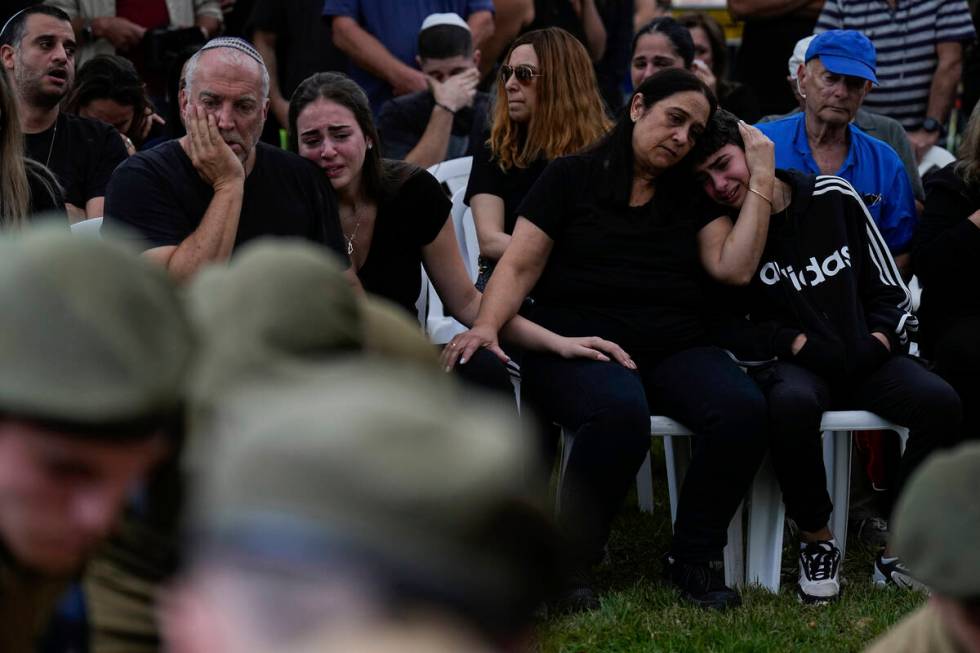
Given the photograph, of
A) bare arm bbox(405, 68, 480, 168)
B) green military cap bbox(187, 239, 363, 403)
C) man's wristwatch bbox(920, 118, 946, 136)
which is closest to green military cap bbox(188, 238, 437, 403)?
green military cap bbox(187, 239, 363, 403)

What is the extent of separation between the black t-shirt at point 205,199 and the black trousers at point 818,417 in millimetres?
1587

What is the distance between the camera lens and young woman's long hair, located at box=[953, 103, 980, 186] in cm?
541

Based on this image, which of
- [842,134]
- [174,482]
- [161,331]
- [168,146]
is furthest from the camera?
[842,134]

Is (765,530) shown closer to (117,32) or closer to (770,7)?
(770,7)

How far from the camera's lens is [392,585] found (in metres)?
0.89

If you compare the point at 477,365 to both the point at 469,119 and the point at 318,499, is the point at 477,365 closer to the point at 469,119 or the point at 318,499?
the point at 469,119

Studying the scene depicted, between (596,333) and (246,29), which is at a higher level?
(246,29)

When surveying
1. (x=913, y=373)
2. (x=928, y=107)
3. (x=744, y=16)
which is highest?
(x=744, y=16)

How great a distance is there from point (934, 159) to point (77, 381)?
20.8 ft

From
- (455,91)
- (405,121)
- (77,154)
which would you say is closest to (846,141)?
(455,91)

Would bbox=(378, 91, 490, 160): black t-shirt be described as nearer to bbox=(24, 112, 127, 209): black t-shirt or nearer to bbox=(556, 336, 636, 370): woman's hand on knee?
bbox=(24, 112, 127, 209): black t-shirt

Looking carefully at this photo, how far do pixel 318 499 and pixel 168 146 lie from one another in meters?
4.03

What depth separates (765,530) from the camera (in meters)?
4.95

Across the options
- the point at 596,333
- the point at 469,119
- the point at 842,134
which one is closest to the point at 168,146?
the point at 596,333
